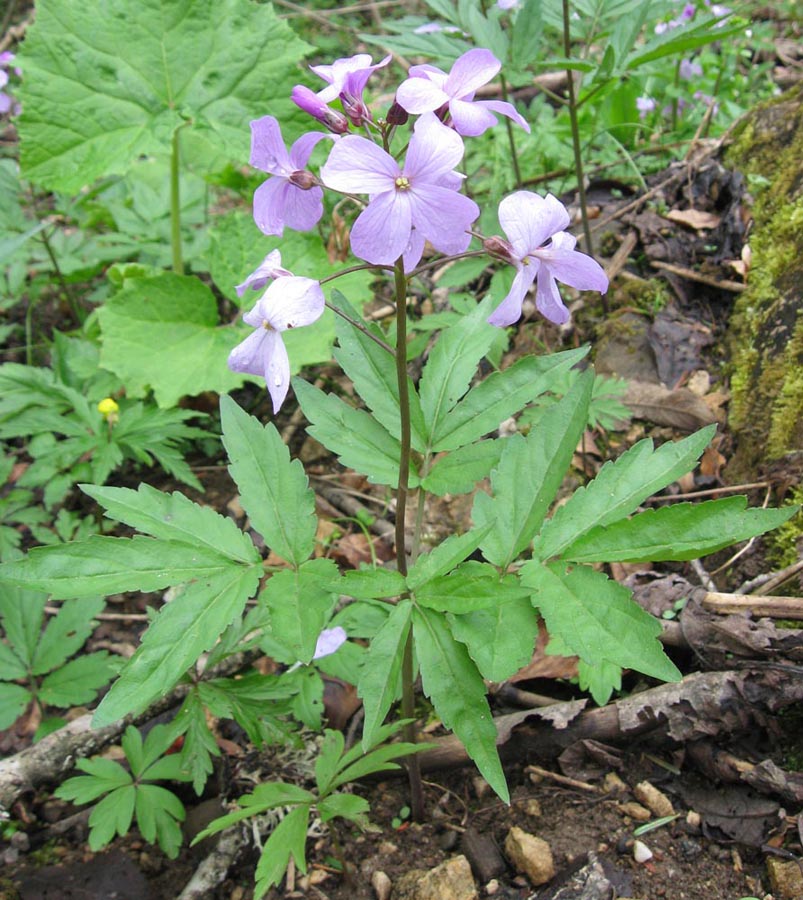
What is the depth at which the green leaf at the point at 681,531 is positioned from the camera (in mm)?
1312

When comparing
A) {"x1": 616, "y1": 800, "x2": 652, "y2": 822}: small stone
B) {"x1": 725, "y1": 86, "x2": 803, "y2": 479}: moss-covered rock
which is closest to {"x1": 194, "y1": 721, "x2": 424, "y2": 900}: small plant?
{"x1": 616, "y1": 800, "x2": 652, "y2": 822}: small stone

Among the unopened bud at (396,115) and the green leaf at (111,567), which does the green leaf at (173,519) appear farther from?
the unopened bud at (396,115)

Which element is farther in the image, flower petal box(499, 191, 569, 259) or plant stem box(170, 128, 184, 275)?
plant stem box(170, 128, 184, 275)

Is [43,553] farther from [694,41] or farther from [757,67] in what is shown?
[757,67]

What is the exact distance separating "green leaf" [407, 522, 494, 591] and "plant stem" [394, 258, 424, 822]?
16 centimetres

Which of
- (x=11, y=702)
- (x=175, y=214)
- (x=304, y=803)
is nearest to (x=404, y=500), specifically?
(x=304, y=803)

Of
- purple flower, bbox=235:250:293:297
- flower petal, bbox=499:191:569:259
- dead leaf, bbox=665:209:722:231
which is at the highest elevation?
dead leaf, bbox=665:209:722:231

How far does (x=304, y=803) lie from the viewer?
1.71 meters

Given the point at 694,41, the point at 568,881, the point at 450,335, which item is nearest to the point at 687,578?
the point at 568,881

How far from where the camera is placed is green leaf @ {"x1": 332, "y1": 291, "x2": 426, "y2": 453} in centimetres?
163

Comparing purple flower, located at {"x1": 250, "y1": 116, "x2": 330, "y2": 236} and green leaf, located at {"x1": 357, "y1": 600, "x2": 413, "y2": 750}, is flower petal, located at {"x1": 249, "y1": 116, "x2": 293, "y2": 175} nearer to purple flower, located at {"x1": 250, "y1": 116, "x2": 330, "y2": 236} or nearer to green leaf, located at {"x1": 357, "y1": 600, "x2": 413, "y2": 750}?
purple flower, located at {"x1": 250, "y1": 116, "x2": 330, "y2": 236}

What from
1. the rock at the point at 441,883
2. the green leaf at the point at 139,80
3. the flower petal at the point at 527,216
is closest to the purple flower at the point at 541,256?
the flower petal at the point at 527,216

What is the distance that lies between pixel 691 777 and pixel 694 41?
210 centimetres

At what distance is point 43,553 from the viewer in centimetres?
144
